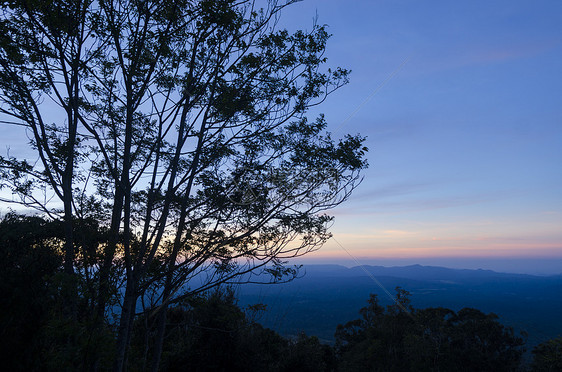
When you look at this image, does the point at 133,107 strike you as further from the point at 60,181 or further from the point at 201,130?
the point at 60,181

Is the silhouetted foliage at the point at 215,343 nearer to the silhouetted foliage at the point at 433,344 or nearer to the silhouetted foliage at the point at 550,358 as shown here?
the silhouetted foliage at the point at 433,344

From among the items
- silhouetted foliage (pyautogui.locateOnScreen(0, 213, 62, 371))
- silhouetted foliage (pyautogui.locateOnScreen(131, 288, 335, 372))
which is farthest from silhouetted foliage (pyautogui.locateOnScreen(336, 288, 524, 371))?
silhouetted foliage (pyautogui.locateOnScreen(0, 213, 62, 371))

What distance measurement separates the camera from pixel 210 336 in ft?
61.5

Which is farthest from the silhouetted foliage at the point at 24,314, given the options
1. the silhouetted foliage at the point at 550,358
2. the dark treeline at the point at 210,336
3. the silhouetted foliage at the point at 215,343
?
the silhouetted foliage at the point at 550,358

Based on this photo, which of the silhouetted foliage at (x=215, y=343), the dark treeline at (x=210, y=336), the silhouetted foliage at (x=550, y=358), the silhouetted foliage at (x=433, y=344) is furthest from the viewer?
the silhouetted foliage at (x=433, y=344)

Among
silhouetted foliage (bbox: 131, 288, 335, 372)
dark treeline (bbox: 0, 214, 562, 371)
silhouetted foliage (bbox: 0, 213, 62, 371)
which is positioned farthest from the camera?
silhouetted foliage (bbox: 131, 288, 335, 372)

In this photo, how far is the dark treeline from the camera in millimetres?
7073

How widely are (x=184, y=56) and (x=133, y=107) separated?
7.85 ft

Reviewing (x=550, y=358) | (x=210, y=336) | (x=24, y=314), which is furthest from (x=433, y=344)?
(x=24, y=314)

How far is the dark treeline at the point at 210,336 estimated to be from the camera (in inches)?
278

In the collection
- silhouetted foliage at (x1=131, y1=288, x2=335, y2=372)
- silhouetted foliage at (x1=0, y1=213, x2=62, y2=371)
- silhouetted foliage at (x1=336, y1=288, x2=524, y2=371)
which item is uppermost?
silhouetted foliage at (x1=0, y1=213, x2=62, y2=371)

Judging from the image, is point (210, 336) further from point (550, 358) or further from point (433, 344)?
point (550, 358)

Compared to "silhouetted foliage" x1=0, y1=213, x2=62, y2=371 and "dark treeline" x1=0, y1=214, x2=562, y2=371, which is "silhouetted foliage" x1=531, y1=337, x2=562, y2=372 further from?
"silhouetted foliage" x1=0, y1=213, x2=62, y2=371

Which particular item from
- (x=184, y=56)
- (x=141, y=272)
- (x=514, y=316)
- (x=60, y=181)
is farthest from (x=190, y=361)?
(x=514, y=316)
